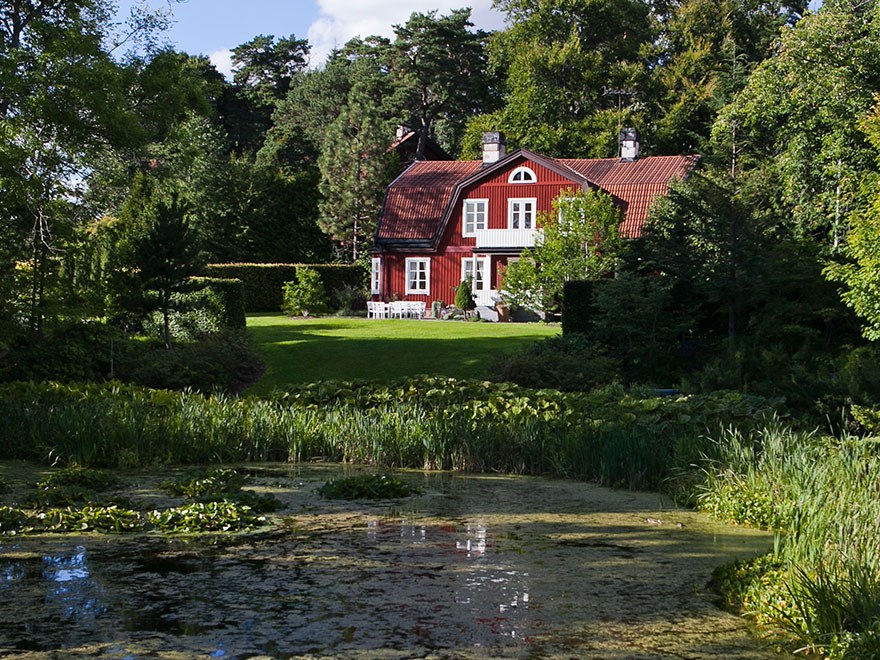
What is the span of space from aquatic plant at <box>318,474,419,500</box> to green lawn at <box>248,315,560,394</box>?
8580 millimetres

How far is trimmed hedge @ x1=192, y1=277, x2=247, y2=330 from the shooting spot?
2534 centimetres

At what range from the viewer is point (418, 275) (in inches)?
1577

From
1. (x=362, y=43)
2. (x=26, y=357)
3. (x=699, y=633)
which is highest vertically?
(x=362, y=43)

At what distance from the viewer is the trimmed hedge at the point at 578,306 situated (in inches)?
885

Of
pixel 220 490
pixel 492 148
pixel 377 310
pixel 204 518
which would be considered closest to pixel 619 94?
pixel 492 148

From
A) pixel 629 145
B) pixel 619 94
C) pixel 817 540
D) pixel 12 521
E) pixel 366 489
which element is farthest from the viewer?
pixel 619 94

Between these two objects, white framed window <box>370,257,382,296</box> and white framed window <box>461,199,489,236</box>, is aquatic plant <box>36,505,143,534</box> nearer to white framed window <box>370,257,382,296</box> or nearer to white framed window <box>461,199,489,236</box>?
white framed window <box>461,199,489,236</box>

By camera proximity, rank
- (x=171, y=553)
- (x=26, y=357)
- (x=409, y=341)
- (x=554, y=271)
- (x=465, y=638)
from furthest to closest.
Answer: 1. (x=554, y=271)
2. (x=409, y=341)
3. (x=26, y=357)
4. (x=171, y=553)
5. (x=465, y=638)

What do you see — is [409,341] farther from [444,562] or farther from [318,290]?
[444,562]

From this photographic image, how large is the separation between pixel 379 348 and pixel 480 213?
1646 centimetres

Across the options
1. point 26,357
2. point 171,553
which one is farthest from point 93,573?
point 26,357

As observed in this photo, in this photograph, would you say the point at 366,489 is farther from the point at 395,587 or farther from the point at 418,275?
the point at 418,275

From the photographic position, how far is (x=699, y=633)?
5.82 meters

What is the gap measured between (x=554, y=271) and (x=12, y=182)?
15570 mm
